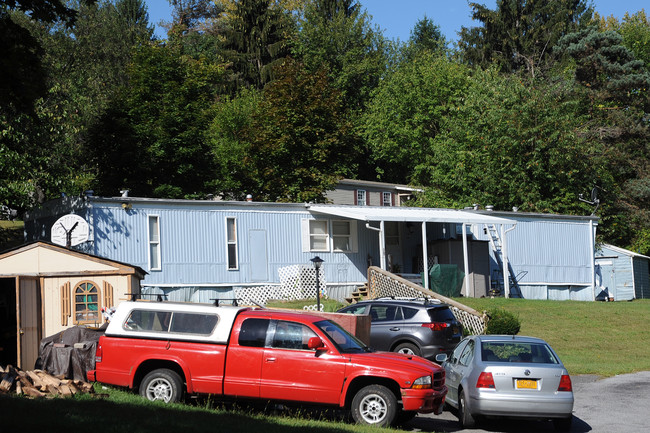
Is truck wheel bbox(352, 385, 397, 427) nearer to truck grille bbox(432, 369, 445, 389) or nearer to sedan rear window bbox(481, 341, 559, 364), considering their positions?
truck grille bbox(432, 369, 445, 389)

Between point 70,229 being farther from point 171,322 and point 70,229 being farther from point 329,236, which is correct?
point 329,236

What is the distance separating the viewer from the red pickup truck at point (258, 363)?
12117mm

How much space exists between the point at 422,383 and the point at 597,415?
4.22m

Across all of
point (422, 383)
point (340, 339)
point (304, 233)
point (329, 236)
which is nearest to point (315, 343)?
point (340, 339)

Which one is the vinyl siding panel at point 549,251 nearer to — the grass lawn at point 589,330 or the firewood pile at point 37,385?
the grass lawn at point 589,330

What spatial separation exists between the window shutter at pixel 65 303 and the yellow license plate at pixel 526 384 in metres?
9.62

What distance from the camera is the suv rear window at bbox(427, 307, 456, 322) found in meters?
18.2

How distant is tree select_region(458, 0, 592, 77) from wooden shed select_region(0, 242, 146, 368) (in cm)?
4614

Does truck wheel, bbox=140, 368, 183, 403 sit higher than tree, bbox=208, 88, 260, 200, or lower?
lower

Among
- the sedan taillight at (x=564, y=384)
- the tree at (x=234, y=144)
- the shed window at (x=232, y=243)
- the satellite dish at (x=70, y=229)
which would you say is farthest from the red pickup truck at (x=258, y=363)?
the tree at (x=234, y=144)

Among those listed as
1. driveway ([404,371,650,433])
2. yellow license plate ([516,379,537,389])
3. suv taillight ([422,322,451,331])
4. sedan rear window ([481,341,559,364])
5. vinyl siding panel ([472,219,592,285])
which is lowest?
driveway ([404,371,650,433])

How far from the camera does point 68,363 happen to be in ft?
48.2

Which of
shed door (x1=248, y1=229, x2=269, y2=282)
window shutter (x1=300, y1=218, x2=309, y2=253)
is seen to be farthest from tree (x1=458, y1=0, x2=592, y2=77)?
shed door (x1=248, y1=229, x2=269, y2=282)

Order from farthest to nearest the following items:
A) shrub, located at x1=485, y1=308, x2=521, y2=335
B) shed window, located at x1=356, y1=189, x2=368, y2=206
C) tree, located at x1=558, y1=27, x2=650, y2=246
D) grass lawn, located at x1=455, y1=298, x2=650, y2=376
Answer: shed window, located at x1=356, y1=189, x2=368, y2=206 < tree, located at x1=558, y1=27, x2=650, y2=246 < shrub, located at x1=485, y1=308, x2=521, y2=335 < grass lawn, located at x1=455, y1=298, x2=650, y2=376
